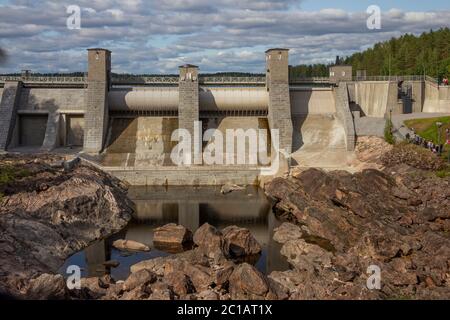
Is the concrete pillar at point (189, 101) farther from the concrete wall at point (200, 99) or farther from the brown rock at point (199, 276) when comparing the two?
the brown rock at point (199, 276)

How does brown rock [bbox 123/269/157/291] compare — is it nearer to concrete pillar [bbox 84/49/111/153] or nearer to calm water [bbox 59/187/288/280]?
calm water [bbox 59/187/288/280]

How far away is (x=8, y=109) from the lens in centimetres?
5944

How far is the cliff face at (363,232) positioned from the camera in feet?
86.9

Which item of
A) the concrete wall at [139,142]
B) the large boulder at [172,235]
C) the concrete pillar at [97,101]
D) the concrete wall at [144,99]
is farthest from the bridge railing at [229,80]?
the large boulder at [172,235]

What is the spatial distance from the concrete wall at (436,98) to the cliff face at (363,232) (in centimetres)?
2243

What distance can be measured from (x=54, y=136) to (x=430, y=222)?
4062 centimetres

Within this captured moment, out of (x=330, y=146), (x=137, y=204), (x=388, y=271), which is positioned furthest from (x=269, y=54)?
(x=388, y=271)

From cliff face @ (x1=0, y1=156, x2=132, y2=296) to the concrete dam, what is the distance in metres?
9.77

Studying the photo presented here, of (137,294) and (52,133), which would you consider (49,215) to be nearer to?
(137,294)

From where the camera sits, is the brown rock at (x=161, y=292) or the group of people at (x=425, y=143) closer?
the brown rock at (x=161, y=292)

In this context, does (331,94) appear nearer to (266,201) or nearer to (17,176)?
(266,201)

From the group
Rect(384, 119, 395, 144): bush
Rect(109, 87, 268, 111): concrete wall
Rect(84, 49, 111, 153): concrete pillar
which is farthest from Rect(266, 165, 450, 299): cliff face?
Rect(84, 49, 111, 153): concrete pillar

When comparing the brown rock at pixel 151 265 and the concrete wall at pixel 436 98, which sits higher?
the concrete wall at pixel 436 98

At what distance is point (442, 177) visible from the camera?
42469mm
